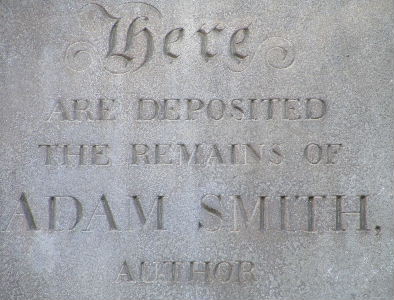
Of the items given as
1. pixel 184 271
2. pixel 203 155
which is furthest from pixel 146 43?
pixel 184 271

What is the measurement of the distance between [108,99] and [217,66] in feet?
1.72

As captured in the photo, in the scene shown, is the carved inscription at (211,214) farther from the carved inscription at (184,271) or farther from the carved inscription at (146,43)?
the carved inscription at (146,43)

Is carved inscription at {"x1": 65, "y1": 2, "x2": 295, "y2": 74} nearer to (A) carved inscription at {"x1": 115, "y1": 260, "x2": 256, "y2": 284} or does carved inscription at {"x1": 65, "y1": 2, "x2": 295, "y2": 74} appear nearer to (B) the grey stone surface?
(B) the grey stone surface

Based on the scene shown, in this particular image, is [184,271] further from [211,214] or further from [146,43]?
[146,43]

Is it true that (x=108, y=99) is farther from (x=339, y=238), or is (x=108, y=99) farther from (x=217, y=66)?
(x=339, y=238)

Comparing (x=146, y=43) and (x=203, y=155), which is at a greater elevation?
(x=146, y=43)

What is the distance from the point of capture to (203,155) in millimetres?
3240

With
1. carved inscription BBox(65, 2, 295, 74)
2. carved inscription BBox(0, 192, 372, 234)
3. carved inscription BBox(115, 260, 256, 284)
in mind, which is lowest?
carved inscription BBox(115, 260, 256, 284)

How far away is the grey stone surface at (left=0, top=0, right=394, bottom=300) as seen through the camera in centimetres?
323

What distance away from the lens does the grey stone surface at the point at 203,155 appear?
3.23 m

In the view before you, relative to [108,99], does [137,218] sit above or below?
below

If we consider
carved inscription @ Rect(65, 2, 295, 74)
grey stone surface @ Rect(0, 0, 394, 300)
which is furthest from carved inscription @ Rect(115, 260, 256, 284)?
carved inscription @ Rect(65, 2, 295, 74)

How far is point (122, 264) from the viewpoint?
3.23 m

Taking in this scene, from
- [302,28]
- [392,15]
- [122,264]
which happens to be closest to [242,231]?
[122,264]
